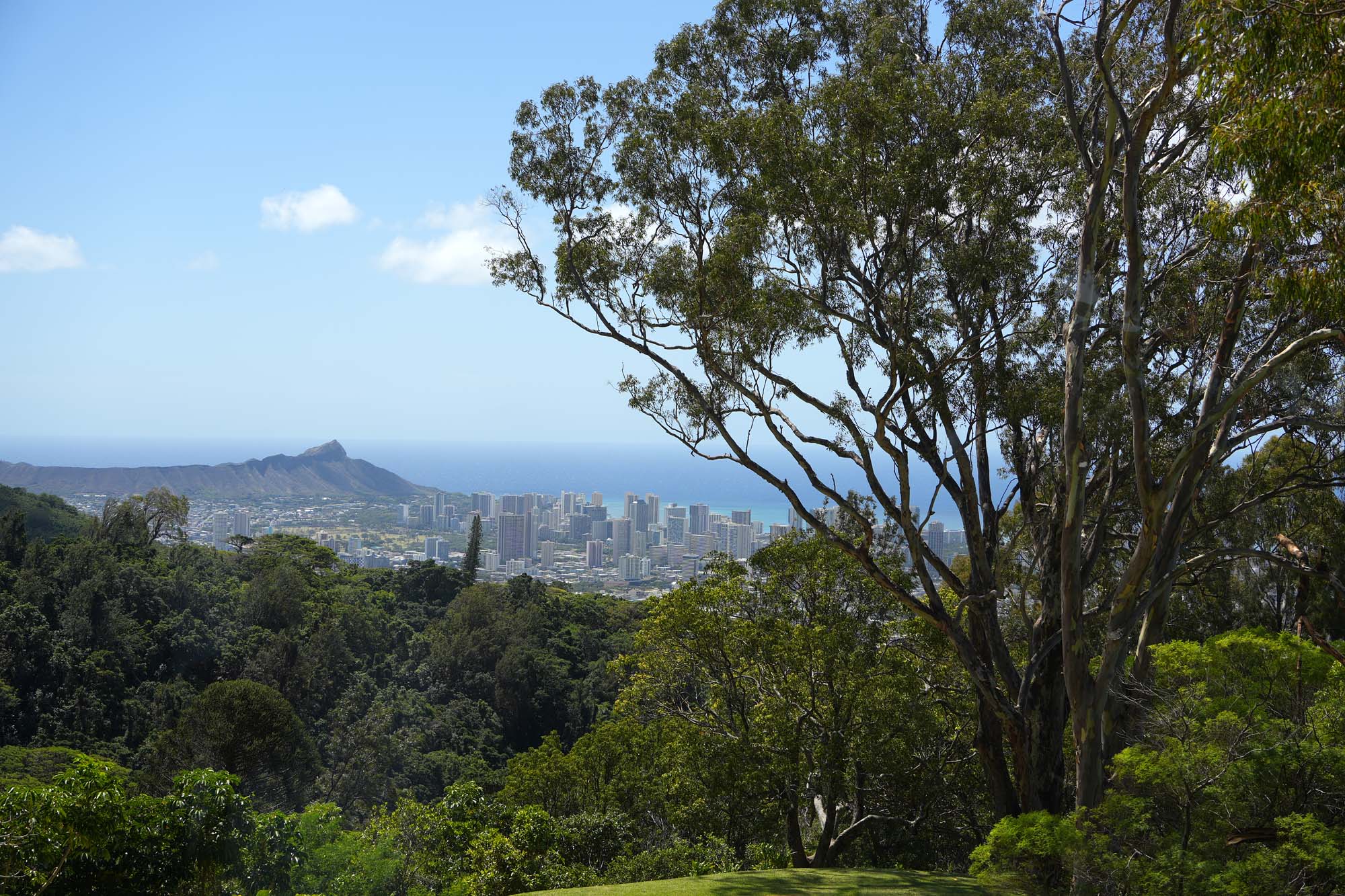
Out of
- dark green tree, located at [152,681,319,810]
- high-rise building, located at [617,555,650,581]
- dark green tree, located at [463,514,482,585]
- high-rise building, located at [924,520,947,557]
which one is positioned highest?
high-rise building, located at [924,520,947,557]

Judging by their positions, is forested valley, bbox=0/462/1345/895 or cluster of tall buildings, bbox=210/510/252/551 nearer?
forested valley, bbox=0/462/1345/895

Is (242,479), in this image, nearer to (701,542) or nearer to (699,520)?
(699,520)

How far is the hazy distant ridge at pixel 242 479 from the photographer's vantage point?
9531cm

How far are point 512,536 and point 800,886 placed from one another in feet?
320

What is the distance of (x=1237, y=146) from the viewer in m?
4.45

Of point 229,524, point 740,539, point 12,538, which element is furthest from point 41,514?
point 229,524

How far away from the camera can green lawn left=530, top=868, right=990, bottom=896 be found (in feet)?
22.3

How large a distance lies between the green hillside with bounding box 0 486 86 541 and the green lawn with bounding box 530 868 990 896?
4580 centimetres

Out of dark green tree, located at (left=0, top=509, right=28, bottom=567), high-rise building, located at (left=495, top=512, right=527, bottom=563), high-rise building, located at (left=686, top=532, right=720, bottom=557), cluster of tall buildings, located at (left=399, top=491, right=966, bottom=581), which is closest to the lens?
dark green tree, located at (left=0, top=509, right=28, bottom=567)

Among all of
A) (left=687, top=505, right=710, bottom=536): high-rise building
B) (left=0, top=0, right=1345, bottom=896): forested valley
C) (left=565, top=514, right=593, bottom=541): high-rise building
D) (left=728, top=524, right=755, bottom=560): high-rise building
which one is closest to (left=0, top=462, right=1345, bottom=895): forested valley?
(left=0, top=0, right=1345, bottom=896): forested valley

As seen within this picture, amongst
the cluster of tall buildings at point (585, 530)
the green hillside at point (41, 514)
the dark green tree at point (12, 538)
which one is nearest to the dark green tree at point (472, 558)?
the cluster of tall buildings at point (585, 530)

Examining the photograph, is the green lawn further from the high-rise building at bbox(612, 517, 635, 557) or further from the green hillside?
the high-rise building at bbox(612, 517, 635, 557)

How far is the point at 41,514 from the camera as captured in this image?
4653 centimetres

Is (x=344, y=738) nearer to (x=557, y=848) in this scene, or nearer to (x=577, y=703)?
(x=577, y=703)
